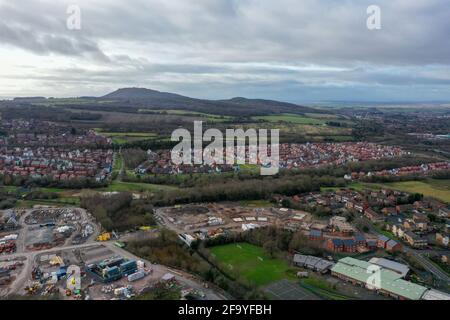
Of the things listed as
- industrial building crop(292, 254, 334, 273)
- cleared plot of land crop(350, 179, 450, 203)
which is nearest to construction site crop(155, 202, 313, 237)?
industrial building crop(292, 254, 334, 273)

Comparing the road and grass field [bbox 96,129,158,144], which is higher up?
grass field [bbox 96,129,158,144]

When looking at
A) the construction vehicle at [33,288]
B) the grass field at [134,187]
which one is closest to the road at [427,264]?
the construction vehicle at [33,288]

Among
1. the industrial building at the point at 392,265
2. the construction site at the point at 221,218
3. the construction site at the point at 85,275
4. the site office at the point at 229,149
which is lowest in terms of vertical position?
the industrial building at the point at 392,265

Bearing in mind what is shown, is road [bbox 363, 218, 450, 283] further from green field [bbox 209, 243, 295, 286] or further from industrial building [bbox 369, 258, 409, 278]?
green field [bbox 209, 243, 295, 286]

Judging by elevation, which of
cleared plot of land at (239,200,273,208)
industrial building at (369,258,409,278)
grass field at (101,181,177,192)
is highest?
grass field at (101,181,177,192)

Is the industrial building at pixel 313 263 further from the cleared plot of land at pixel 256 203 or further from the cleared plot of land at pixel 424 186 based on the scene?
the cleared plot of land at pixel 424 186

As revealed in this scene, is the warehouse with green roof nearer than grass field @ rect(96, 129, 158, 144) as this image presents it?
Yes
